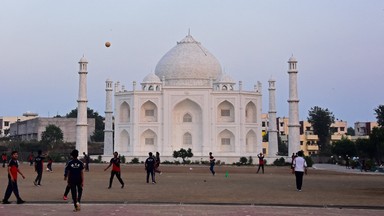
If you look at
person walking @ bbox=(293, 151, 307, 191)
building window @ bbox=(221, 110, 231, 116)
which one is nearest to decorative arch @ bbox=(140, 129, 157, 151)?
building window @ bbox=(221, 110, 231, 116)

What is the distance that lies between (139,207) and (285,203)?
379 cm

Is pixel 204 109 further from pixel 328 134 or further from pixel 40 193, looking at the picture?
pixel 40 193

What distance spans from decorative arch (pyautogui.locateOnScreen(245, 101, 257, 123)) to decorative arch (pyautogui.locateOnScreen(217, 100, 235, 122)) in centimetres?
210

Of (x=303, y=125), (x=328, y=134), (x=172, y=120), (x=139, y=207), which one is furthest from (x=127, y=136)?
(x=139, y=207)

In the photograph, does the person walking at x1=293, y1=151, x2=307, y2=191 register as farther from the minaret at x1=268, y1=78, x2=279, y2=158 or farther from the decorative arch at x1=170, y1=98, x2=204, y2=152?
the minaret at x1=268, y1=78, x2=279, y2=158

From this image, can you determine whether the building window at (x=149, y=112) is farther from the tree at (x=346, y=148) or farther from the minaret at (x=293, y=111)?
the tree at (x=346, y=148)

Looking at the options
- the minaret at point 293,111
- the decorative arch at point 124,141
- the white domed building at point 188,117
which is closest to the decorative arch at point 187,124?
the white domed building at point 188,117

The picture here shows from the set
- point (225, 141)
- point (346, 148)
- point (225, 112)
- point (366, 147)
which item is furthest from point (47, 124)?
point (366, 147)

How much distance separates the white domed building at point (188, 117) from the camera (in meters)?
72.6

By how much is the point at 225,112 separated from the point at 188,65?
7.04 m

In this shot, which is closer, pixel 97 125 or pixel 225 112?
pixel 225 112

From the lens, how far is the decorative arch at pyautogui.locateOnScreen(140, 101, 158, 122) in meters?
73.9

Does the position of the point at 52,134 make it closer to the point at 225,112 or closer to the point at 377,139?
the point at 225,112

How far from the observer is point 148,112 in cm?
7444
